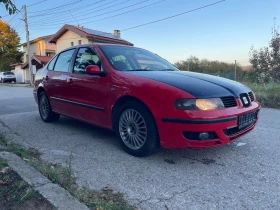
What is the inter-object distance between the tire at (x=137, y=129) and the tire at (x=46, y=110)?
234cm

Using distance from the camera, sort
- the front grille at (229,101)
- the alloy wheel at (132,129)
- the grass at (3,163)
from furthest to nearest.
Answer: the alloy wheel at (132,129) < the front grille at (229,101) < the grass at (3,163)

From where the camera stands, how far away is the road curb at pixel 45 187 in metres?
2.08

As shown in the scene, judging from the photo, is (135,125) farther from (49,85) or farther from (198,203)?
(49,85)

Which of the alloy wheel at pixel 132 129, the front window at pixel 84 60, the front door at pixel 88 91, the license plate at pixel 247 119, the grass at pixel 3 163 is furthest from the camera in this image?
the front window at pixel 84 60

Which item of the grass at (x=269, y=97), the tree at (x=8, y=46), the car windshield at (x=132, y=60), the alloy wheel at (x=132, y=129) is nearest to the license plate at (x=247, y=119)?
the alloy wheel at (x=132, y=129)

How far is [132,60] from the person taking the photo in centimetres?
415

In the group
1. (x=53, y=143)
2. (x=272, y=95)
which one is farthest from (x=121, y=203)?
(x=272, y=95)

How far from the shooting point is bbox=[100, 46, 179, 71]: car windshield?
12.8ft

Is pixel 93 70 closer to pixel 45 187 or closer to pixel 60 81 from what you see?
pixel 60 81

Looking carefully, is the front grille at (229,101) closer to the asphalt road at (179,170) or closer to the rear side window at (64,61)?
the asphalt road at (179,170)

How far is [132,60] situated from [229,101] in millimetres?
1711

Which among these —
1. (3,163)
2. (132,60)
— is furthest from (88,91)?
(3,163)

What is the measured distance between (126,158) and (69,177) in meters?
0.91

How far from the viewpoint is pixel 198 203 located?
91.7 inches
